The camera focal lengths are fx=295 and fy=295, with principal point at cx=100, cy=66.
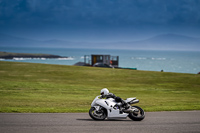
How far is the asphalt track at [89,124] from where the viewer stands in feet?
30.6

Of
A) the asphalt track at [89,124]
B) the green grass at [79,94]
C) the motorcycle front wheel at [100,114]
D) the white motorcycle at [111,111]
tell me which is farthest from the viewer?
the green grass at [79,94]

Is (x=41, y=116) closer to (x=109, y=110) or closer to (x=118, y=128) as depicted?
(x=109, y=110)

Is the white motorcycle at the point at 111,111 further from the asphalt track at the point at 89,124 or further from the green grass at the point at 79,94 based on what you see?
the green grass at the point at 79,94

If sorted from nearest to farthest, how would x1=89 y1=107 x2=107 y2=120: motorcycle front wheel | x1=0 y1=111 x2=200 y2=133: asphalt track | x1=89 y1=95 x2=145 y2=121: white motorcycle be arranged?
x1=0 y1=111 x2=200 y2=133: asphalt track → x1=89 y1=95 x2=145 y2=121: white motorcycle → x1=89 y1=107 x2=107 y2=120: motorcycle front wheel

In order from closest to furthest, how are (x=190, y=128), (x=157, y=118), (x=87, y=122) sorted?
(x=190, y=128) < (x=87, y=122) < (x=157, y=118)

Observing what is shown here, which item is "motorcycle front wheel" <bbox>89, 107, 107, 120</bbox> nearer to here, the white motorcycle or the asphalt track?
the white motorcycle

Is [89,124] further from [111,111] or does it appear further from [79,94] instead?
[79,94]

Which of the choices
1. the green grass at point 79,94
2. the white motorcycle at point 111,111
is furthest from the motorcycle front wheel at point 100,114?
the green grass at point 79,94

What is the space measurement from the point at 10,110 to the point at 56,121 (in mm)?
3819

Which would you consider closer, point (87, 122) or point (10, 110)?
point (87, 122)

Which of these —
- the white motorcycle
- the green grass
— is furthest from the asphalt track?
the green grass

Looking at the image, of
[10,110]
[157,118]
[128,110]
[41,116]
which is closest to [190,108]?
[157,118]

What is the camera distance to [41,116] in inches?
468

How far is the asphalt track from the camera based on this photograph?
9.32 m
